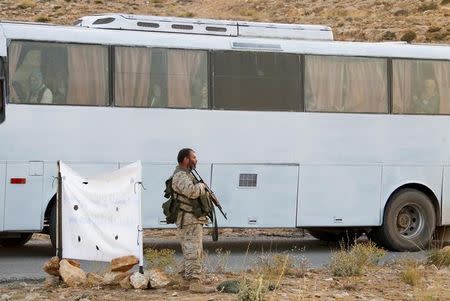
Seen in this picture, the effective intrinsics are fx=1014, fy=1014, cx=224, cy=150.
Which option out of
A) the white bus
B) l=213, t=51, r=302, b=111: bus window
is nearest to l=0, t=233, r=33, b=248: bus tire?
the white bus

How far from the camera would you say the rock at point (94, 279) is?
12062 millimetres

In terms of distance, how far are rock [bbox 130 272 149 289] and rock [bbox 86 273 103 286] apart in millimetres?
508

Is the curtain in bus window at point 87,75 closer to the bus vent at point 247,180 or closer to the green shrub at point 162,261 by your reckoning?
the bus vent at point 247,180

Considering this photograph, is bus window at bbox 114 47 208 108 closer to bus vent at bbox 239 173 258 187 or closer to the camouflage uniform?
bus vent at bbox 239 173 258 187

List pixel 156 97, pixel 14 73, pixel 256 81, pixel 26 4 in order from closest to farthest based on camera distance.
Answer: pixel 14 73, pixel 156 97, pixel 256 81, pixel 26 4

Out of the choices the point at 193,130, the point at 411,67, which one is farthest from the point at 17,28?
the point at 411,67

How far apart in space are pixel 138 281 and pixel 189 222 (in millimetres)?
907

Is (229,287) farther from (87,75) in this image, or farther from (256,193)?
(87,75)

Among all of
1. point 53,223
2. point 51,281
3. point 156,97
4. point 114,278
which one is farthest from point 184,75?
point 51,281

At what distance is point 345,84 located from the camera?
17.7 metres

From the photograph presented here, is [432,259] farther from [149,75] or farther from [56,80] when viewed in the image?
[56,80]

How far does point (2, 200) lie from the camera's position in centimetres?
1534

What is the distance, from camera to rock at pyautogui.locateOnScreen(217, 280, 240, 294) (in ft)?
38.1

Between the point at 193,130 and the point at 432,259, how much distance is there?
14.2 feet
